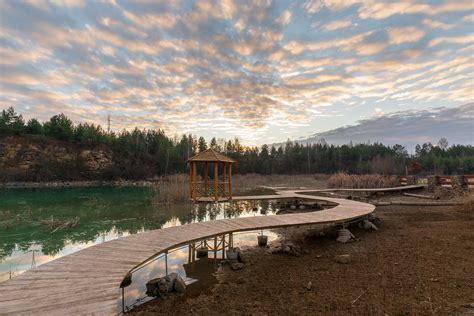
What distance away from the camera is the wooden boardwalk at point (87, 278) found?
3461mm

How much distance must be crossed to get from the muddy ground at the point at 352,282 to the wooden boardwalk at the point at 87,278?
108 centimetres

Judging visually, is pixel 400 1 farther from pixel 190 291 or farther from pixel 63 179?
pixel 63 179

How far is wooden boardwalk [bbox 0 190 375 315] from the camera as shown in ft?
11.4

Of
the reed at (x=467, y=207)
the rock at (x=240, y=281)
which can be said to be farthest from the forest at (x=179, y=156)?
the rock at (x=240, y=281)

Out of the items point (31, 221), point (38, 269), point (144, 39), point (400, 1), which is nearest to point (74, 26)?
point (144, 39)

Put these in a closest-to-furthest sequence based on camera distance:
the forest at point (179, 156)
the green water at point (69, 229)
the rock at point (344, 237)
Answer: the green water at point (69, 229) → the rock at point (344, 237) → the forest at point (179, 156)

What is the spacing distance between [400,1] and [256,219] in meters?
10.5

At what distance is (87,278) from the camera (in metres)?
4.45

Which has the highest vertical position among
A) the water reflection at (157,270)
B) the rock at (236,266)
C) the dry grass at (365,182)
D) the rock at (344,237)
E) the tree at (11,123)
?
the tree at (11,123)

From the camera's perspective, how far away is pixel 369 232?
10336mm

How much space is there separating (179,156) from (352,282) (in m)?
62.0

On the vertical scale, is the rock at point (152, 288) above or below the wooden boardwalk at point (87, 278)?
below

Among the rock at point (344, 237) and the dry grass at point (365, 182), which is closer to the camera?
the rock at point (344, 237)

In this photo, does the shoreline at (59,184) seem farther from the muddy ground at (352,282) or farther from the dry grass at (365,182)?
the muddy ground at (352,282)
